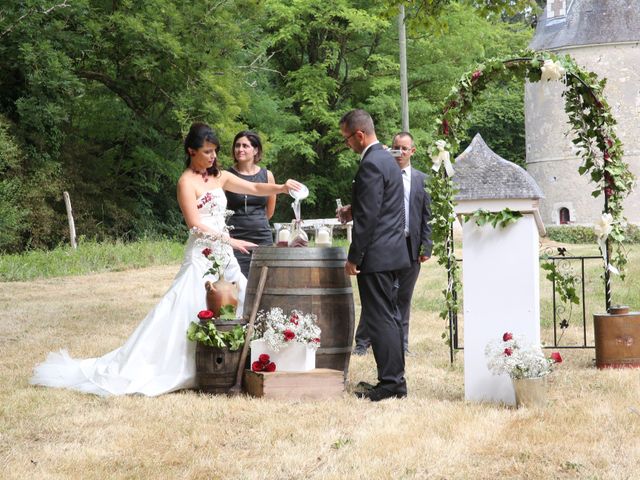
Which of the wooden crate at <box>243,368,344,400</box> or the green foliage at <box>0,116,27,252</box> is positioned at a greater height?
the green foliage at <box>0,116,27,252</box>

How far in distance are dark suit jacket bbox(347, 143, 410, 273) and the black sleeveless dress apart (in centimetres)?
193

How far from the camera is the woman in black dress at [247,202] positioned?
26.6ft

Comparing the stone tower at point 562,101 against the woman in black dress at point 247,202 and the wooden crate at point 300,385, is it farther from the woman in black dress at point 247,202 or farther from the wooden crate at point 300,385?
the wooden crate at point 300,385

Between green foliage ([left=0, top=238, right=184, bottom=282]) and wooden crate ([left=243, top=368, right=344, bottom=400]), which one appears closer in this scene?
wooden crate ([left=243, top=368, right=344, bottom=400])

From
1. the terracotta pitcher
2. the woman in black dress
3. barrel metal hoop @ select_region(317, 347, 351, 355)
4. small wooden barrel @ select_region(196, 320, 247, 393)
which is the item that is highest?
the woman in black dress

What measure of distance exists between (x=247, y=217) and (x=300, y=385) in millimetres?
2099

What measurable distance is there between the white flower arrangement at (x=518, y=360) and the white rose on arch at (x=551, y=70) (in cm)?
178

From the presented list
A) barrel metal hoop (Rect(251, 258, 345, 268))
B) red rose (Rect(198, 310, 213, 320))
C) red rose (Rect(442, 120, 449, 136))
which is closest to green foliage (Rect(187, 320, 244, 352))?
red rose (Rect(198, 310, 213, 320))

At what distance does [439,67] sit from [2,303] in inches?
886

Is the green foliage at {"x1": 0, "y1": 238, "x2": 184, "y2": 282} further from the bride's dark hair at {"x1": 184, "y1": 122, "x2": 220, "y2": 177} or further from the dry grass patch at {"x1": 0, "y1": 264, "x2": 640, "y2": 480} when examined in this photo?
the bride's dark hair at {"x1": 184, "y1": 122, "x2": 220, "y2": 177}

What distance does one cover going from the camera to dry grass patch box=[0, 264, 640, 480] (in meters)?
4.66

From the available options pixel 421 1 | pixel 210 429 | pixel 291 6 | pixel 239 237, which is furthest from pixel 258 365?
pixel 291 6

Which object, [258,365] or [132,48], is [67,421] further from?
[132,48]

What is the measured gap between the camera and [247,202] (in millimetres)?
8148
